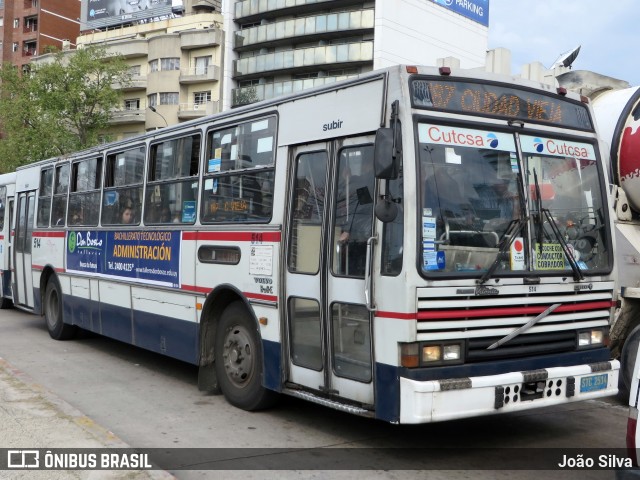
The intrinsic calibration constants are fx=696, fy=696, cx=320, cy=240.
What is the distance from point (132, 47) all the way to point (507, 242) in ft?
179

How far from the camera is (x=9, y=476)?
5.18 metres

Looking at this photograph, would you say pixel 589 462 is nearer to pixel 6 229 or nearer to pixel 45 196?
pixel 45 196

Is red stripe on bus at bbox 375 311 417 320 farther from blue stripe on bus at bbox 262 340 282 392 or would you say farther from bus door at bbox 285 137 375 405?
blue stripe on bus at bbox 262 340 282 392

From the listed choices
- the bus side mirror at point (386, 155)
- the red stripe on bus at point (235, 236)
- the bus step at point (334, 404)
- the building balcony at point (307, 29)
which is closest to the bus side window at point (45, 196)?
the red stripe on bus at point (235, 236)

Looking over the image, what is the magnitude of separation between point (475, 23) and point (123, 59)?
28.2 metres

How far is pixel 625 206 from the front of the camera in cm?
860

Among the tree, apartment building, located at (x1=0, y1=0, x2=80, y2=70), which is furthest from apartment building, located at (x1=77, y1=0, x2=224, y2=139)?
apartment building, located at (x1=0, y1=0, x2=80, y2=70)

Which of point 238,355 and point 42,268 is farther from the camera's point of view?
point 42,268

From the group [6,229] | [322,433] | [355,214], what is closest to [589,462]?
[322,433]

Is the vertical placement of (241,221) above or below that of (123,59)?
below

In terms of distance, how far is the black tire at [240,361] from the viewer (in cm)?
721

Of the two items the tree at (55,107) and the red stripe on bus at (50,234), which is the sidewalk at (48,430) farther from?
the tree at (55,107)

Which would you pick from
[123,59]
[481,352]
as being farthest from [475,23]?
[481,352]

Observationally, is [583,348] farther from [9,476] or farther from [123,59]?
[123,59]
